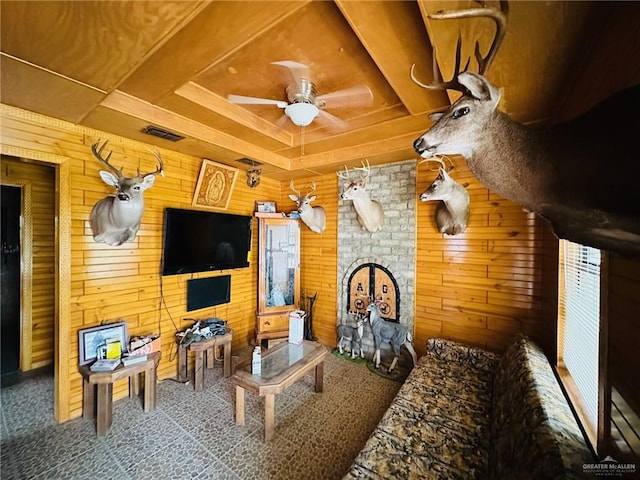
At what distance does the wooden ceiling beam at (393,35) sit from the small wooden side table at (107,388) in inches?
127

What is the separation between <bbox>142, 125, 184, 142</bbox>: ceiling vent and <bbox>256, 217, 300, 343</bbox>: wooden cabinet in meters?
1.57

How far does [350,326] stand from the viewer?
137 inches

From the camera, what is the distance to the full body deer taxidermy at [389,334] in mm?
2986

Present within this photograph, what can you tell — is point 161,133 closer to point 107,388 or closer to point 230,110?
point 230,110

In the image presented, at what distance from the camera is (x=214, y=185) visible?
10.8 feet

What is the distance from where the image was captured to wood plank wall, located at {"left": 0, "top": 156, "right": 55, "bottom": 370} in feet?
9.75

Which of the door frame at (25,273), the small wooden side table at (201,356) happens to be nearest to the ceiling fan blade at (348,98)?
the small wooden side table at (201,356)

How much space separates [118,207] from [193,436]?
219 centimetres

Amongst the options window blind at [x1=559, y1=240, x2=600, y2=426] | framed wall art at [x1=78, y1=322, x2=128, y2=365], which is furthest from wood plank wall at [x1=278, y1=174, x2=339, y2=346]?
window blind at [x1=559, y1=240, x2=600, y2=426]

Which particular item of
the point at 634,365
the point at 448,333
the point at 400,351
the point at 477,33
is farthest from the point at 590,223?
the point at 400,351

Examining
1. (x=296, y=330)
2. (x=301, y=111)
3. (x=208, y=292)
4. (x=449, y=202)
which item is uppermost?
(x=301, y=111)

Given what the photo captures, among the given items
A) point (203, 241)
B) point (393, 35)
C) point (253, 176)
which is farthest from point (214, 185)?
point (393, 35)

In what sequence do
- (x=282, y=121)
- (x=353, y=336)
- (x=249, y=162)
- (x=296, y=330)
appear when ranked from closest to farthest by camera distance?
(x=282, y=121) → (x=296, y=330) → (x=249, y=162) → (x=353, y=336)

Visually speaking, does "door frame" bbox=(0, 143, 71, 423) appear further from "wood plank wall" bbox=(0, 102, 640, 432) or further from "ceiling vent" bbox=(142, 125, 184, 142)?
"ceiling vent" bbox=(142, 125, 184, 142)
